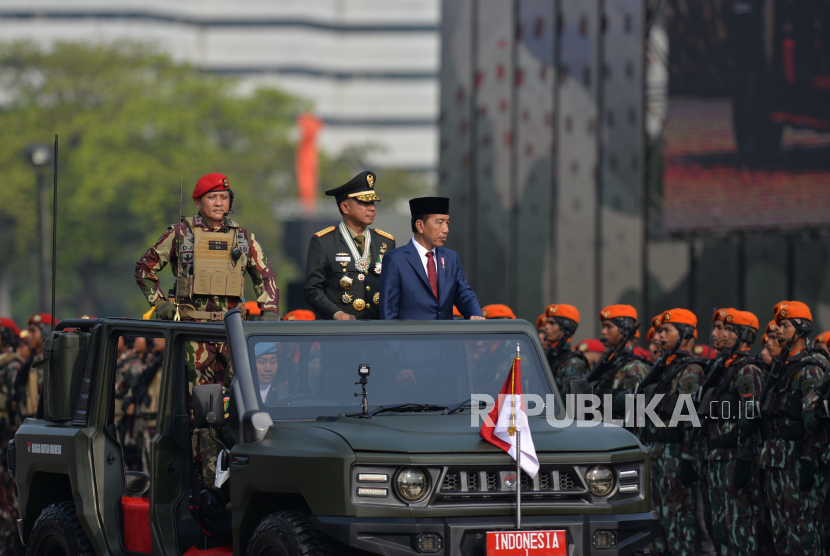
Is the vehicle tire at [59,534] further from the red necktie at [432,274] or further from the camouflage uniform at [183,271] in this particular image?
the red necktie at [432,274]

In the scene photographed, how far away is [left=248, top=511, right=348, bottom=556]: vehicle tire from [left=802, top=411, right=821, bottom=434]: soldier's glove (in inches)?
183

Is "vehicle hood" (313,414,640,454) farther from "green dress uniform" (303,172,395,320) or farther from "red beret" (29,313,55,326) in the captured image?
"red beret" (29,313,55,326)

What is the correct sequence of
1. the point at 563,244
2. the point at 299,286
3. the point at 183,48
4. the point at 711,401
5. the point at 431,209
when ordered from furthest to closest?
the point at 183,48 → the point at 299,286 → the point at 563,244 → the point at 711,401 → the point at 431,209

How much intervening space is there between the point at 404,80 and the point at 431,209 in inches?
3789

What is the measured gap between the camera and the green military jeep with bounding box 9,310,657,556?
633 cm

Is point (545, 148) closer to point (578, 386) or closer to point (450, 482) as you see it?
point (578, 386)

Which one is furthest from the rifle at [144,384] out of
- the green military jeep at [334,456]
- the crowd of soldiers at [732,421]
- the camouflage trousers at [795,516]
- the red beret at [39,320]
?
the camouflage trousers at [795,516]

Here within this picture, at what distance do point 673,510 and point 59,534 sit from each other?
5331 millimetres

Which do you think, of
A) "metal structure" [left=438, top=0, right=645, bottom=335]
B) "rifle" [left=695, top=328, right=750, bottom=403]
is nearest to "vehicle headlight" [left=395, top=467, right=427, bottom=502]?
"rifle" [left=695, top=328, right=750, bottom=403]

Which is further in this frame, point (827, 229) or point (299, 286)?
point (299, 286)

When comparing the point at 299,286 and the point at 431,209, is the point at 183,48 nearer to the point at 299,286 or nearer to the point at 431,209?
the point at 299,286

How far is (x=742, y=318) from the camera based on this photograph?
1108cm

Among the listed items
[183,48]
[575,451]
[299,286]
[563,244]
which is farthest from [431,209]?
[183,48]

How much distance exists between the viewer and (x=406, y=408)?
700 cm
